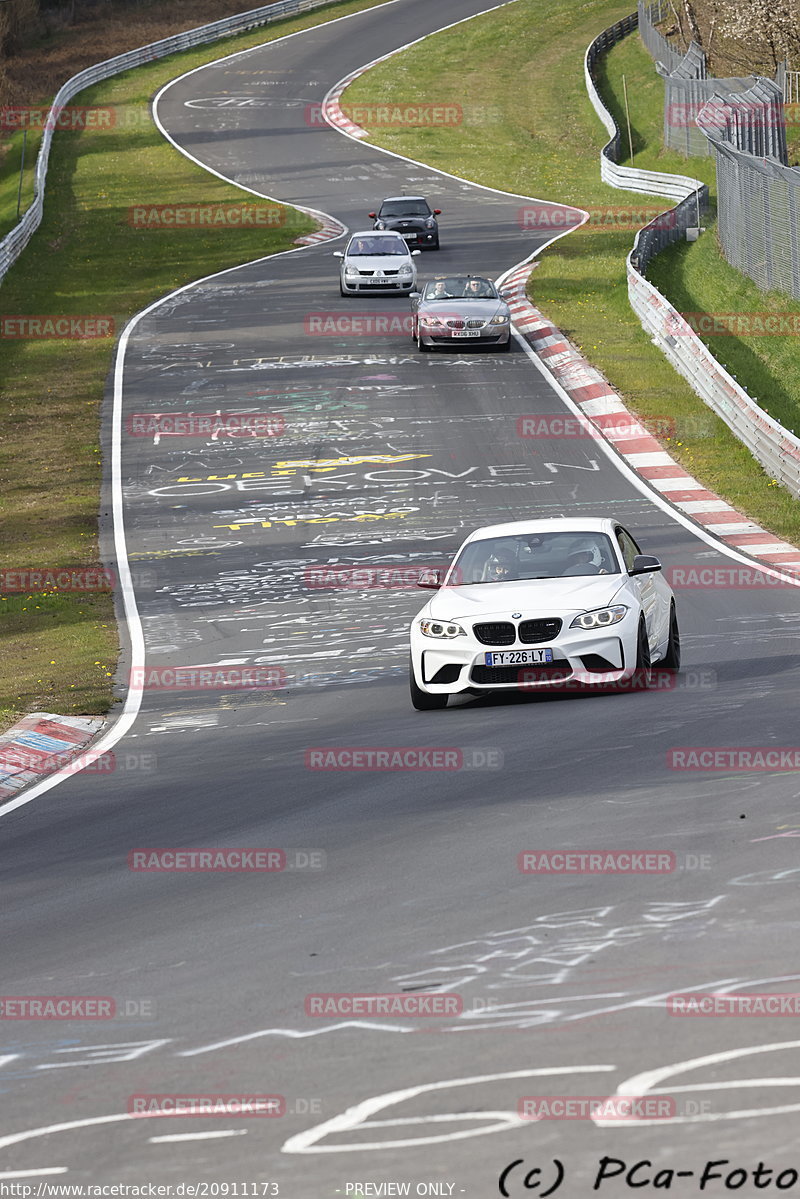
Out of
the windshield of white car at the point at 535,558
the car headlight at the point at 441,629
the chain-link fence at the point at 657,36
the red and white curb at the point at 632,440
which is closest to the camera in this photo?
the car headlight at the point at 441,629

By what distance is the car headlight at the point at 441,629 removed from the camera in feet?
45.5

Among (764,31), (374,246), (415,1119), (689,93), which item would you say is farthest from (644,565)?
(764,31)

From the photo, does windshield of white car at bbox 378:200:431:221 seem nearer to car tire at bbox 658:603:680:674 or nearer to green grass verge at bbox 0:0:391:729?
green grass verge at bbox 0:0:391:729

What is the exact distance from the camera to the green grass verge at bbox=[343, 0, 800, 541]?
2977 cm

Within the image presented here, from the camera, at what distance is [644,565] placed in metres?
14.2

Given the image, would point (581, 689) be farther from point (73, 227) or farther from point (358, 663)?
point (73, 227)

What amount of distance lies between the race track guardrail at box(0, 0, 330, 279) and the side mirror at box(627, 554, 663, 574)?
4061cm

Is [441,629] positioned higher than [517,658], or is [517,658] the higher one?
[441,629]

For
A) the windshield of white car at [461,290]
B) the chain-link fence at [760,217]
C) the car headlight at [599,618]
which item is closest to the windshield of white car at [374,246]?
the windshield of white car at [461,290]

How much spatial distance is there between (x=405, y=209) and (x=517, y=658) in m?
36.2

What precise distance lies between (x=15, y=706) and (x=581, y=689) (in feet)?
16.9

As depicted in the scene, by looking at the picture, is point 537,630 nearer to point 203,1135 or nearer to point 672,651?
point 672,651

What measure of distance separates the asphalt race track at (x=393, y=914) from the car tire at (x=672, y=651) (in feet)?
0.52

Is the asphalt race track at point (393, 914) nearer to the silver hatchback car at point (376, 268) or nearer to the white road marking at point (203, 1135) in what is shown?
the white road marking at point (203, 1135)
